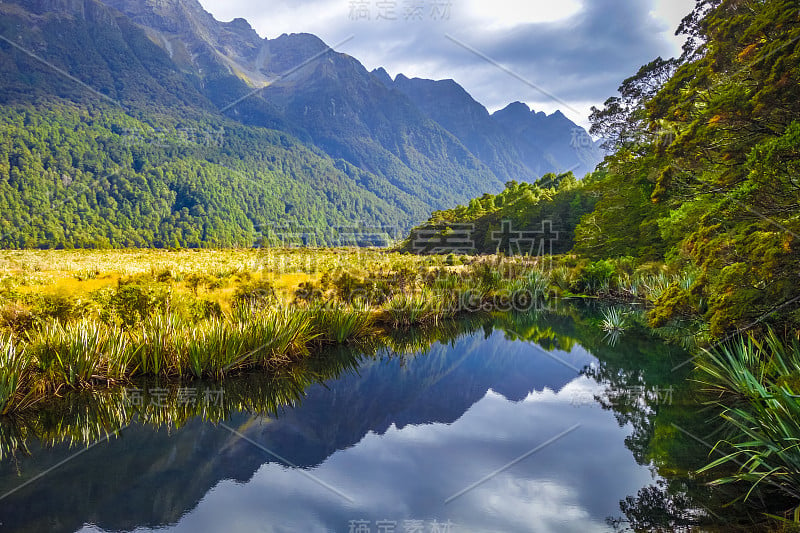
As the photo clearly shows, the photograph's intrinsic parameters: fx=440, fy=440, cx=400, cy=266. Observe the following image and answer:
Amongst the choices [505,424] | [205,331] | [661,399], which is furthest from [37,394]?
[661,399]

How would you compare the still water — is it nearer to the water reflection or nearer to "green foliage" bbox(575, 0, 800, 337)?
the water reflection

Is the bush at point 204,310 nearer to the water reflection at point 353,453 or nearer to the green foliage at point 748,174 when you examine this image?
the water reflection at point 353,453

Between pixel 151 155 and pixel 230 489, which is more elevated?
pixel 151 155

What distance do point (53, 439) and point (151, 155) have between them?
188 m

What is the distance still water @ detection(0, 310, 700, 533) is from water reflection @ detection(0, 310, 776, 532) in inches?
0.8

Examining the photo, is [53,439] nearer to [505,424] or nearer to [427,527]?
[427,527]

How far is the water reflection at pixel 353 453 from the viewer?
4121mm

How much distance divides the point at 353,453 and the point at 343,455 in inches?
5.4

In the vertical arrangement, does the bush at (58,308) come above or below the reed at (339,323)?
above

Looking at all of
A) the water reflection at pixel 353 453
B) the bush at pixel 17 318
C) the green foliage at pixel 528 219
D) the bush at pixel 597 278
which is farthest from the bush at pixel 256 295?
the green foliage at pixel 528 219

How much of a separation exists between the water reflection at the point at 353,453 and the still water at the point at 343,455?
21 mm

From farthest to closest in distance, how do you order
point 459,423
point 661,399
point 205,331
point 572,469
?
point 205,331 < point 661,399 < point 459,423 < point 572,469

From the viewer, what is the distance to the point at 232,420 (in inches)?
248

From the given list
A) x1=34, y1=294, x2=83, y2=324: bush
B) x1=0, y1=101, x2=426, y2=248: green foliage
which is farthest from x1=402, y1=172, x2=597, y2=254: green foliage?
x1=0, y1=101, x2=426, y2=248: green foliage
